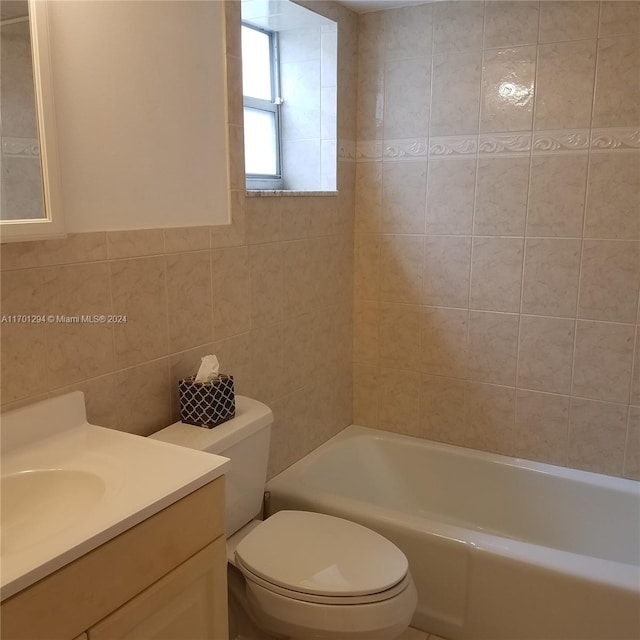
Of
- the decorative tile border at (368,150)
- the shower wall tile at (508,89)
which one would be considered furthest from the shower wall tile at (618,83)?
the decorative tile border at (368,150)

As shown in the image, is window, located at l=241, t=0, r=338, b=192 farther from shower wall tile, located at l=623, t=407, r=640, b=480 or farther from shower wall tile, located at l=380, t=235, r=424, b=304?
shower wall tile, located at l=623, t=407, r=640, b=480

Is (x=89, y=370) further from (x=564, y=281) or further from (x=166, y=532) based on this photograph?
(x=564, y=281)

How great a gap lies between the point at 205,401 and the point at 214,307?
0.35 metres

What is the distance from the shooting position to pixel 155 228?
168cm

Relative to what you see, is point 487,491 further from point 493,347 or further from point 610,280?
point 610,280

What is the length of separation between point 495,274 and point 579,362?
1.52ft

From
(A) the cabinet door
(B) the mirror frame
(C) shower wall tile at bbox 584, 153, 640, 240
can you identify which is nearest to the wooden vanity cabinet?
(A) the cabinet door

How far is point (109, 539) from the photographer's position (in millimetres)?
1045

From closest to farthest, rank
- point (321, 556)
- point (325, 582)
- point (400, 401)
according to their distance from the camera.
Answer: point (325, 582)
point (321, 556)
point (400, 401)

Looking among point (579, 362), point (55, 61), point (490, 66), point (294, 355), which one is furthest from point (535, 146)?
point (55, 61)

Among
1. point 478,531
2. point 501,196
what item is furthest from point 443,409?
point 501,196

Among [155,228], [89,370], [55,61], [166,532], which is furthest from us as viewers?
[155,228]

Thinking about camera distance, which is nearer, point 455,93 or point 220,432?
point 220,432

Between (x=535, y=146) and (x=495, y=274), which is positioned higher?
(x=535, y=146)
